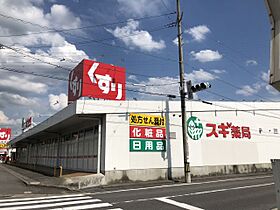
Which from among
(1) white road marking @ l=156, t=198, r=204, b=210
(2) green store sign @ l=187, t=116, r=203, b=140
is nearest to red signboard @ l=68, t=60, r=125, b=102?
(2) green store sign @ l=187, t=116, r=203, b=140

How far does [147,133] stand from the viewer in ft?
60.6

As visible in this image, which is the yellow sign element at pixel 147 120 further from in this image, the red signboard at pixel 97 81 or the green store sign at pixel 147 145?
the red signboard at pixel 97 81

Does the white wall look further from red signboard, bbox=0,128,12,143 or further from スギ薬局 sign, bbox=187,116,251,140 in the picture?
red signboard, bbox=0,128,12,143

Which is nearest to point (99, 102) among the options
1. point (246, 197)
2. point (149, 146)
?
point (149, 146)

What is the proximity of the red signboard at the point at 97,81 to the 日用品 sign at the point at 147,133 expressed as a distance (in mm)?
3425

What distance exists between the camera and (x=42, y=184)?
1474cm

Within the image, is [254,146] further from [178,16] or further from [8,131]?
[8,131]

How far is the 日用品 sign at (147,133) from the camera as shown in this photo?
1783cm

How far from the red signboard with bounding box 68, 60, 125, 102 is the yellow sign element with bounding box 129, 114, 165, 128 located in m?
3.23

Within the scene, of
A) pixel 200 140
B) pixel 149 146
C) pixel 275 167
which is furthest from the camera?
pixel 200 140

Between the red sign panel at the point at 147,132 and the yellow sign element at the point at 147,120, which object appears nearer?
the red sign panel at the point at 147,132

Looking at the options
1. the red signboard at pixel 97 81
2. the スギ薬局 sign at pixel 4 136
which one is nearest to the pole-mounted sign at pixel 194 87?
the red signboard at pixel 97 81

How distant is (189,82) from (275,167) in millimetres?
13591

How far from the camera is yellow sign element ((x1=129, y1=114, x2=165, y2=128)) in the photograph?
18.1 m
